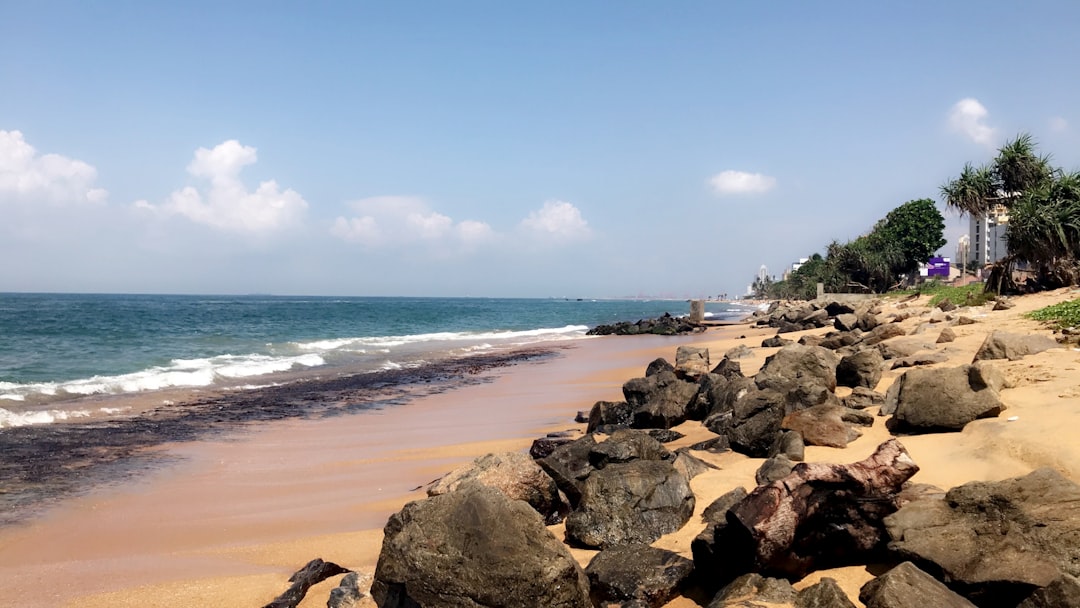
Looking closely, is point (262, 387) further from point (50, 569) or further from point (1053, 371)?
point (1053, 371)

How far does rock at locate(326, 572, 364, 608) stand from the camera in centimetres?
479

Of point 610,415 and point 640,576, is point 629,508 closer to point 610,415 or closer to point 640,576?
point 640,576

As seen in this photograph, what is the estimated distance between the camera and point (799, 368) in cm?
1084

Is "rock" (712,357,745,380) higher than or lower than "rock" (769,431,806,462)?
higher

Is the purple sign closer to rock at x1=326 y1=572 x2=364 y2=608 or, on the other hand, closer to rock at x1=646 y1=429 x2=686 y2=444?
rock at x1=646 y1=429 x2=686 y2=444

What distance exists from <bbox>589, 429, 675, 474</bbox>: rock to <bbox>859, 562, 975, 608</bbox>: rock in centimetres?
369

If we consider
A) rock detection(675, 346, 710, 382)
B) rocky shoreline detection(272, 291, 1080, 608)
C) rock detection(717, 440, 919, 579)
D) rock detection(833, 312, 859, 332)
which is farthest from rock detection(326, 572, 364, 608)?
rock detection(833, 312, 859, 332)

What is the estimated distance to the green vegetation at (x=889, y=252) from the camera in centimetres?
5831

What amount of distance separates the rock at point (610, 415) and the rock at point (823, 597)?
22.2ft

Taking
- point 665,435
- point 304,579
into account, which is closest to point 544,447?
point 665,435

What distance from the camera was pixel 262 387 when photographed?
18234 mm

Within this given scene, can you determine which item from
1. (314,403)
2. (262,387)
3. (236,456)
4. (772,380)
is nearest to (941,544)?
(772,380)

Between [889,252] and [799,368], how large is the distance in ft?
179

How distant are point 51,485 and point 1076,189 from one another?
3083cm
